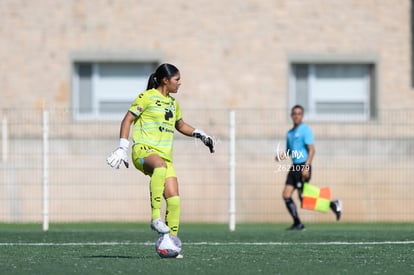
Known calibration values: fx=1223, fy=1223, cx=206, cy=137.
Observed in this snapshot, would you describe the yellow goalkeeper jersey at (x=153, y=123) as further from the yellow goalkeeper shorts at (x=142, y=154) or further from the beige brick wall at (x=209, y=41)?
the beige brick wall at (x=209, y=41)

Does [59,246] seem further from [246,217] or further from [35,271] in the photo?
[246,217]

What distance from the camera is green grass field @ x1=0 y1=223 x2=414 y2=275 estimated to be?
10.8m

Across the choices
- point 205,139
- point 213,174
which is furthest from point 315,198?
point 205,139

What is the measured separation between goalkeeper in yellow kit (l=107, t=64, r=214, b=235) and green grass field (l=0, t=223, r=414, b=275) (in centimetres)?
58

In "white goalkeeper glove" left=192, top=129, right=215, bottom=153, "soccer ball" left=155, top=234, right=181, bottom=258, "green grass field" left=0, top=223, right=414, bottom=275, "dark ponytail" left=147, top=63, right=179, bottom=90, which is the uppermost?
"dark ponytail" left=147, top=63, right=179, bottom=90

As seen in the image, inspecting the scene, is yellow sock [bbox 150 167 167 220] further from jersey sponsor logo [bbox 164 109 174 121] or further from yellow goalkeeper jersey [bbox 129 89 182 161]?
jersey sponsor logo [bbox 164 109 174 121]

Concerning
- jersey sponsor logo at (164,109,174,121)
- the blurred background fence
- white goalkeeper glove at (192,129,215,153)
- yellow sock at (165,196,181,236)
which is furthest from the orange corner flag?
yellow sock at (165,196,181,236)

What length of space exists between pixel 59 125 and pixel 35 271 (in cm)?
1271

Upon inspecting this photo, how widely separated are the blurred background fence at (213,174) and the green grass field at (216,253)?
11.8 ft

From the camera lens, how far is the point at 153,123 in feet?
39.3

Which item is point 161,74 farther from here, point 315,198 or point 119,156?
point 315,198

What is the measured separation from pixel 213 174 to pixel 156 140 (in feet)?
32.0

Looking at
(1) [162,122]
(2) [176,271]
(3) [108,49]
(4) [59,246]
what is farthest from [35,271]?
(3) [108,49]

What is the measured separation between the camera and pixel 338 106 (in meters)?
25.0
